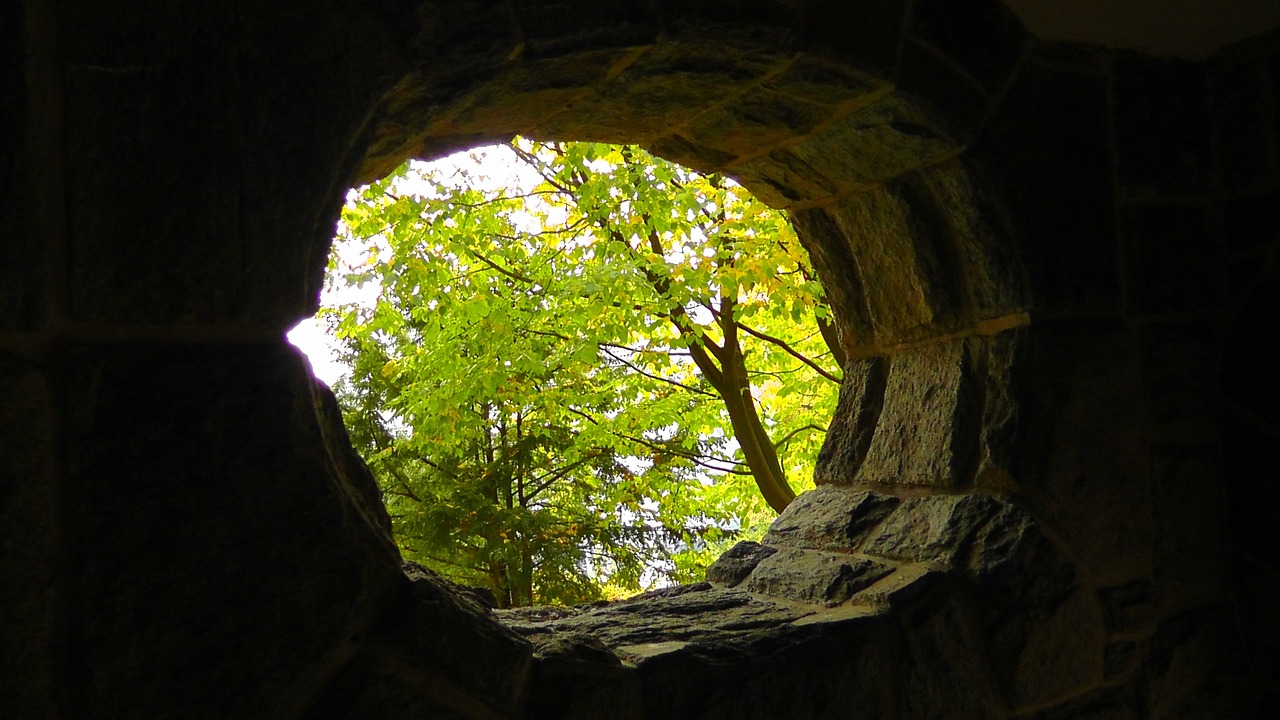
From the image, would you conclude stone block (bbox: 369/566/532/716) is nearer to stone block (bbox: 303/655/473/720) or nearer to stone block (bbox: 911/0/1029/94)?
stone block (bbox: 303/655/473/720)

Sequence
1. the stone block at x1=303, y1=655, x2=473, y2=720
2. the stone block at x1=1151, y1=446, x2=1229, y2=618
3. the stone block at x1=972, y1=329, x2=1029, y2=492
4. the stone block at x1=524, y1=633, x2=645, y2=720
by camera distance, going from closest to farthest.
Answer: the stone block at x1=303, y1=655, x2=473, y2=720
the stone block at x1=524, y1=633, x2=645, y2=720
the stone block at x1=972, y1=329, x2=1029, y2=492
the stone block at x1=1151, y1=446, x2=1229, y2=618

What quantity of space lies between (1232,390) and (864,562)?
0.79 meters

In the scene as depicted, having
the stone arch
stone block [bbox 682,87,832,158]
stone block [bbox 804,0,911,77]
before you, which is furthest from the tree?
stone block [bbox 804,0,911,77]

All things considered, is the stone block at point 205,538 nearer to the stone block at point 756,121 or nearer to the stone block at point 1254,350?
the stone block at point 756,121

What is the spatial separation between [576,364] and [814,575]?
3706 millimetres

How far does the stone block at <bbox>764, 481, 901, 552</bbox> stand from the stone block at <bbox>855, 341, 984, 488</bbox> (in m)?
0.05

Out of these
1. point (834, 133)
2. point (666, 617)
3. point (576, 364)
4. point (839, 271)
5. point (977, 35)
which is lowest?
point (666, 617)

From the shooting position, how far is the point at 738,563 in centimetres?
191

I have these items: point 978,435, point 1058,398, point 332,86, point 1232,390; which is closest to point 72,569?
point 332,86

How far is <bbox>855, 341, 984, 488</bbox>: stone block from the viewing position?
1.71m

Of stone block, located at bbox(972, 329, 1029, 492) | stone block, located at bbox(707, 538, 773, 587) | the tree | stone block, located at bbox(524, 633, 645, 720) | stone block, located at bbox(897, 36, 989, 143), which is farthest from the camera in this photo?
the tree

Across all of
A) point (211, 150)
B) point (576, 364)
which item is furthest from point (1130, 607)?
point (576, 364)

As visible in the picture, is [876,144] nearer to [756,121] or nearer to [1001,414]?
[756,121]

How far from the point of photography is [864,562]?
168 cm
